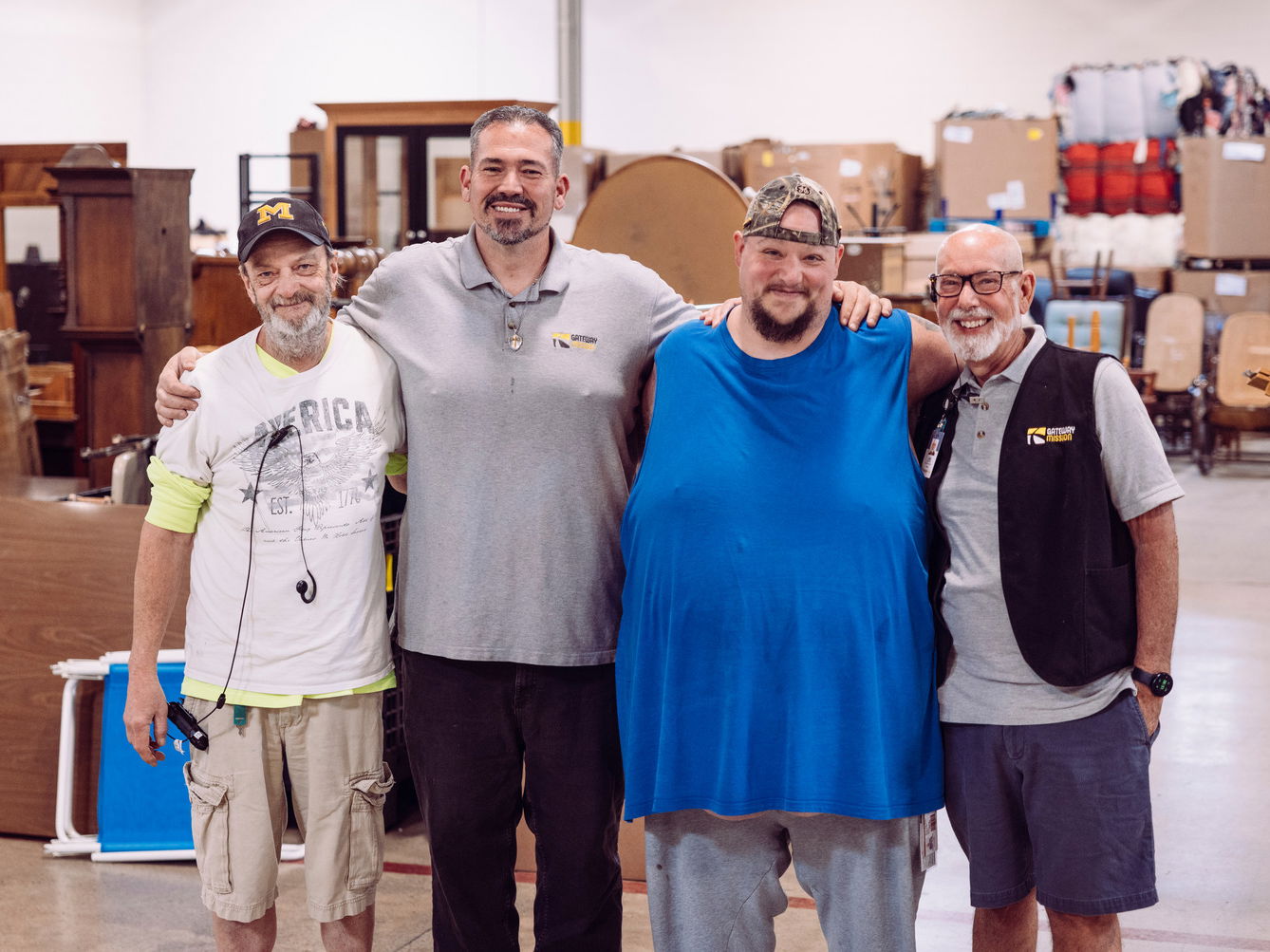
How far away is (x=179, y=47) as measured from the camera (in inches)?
615

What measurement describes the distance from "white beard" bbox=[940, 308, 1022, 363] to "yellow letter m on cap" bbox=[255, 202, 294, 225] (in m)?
1.19

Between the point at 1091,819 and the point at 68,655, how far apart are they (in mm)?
2903

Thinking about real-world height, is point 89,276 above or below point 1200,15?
below

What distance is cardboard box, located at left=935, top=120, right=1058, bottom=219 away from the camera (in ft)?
36.6

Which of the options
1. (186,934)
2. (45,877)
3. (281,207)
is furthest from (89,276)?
(281,207)

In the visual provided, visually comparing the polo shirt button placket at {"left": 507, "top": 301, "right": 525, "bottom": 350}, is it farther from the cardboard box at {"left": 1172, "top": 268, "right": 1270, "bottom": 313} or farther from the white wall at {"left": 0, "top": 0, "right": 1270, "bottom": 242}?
the white wall at {"left": 0, "top": 0, "right": 1270, "bottom": 242}

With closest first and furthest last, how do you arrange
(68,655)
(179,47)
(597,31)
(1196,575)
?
1. (68,655)
2. (1196,575)
3. (597,31)
4. (179,47)

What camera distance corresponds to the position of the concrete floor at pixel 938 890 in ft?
11.0

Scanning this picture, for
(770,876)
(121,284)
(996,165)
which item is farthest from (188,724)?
(996,165)

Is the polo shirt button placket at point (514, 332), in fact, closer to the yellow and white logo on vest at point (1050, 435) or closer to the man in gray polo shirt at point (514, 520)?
the man in gray polo shirt at point (514, 520)

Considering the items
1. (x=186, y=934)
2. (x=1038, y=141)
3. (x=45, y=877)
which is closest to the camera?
(x=186, y=934)

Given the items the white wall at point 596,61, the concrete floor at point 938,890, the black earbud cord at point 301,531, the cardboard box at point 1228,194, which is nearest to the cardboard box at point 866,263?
the concrete floor at point 938,890

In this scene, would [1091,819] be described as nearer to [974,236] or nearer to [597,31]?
[974,236]

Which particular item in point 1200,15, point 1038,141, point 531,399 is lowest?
point 531,399
